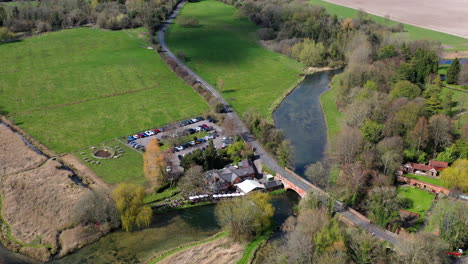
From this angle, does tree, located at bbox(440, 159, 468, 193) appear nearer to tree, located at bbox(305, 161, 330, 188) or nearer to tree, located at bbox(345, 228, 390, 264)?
tree, located at bbox(305, 161, 330, 188)

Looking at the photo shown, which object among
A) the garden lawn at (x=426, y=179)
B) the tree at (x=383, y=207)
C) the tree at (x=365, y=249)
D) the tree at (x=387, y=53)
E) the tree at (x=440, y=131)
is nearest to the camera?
the tree at (x=365, y=249)

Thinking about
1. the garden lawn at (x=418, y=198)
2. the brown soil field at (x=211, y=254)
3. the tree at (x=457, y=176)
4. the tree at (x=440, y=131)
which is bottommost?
the brown soil field at (x=211, y=254)

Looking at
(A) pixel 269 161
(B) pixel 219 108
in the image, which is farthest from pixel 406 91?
(B) pixel 219 108

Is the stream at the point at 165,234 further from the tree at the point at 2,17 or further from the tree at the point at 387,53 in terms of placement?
the tree at the point at 2,17

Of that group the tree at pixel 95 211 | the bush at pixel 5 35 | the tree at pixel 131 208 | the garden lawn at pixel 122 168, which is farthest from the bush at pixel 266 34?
the tree at pixel 95 211

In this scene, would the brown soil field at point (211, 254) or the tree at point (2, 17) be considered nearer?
the brown soil field at point (211, 254)

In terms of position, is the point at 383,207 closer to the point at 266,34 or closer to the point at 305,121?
the point at 305,121

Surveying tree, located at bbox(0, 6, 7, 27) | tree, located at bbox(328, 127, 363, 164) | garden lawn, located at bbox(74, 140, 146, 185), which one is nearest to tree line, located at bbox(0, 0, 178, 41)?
tree, located at bbox(0, 6, 7, 27)

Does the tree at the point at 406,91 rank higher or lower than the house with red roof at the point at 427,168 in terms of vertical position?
higher
